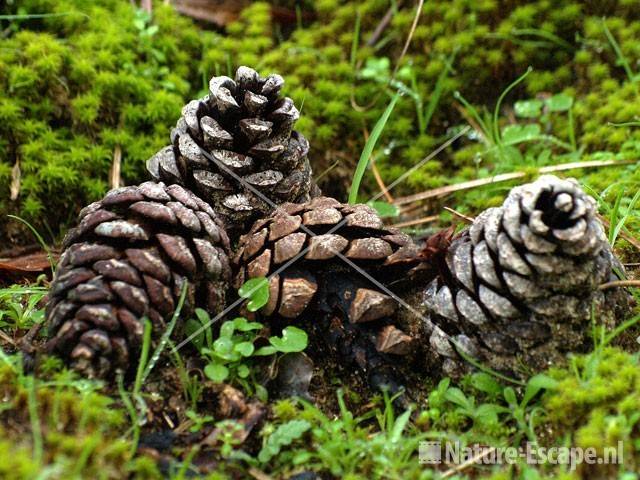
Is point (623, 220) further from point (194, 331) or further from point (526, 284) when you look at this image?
point (194, 331)

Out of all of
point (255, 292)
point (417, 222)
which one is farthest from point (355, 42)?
point (255, 292)

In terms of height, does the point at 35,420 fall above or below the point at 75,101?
below

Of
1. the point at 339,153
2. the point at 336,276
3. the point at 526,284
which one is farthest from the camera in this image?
the point at 339,153

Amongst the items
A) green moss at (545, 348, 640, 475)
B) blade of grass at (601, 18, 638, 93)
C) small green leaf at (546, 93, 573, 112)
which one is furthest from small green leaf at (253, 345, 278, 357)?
blade of grass at (601, 18, 638, 93)

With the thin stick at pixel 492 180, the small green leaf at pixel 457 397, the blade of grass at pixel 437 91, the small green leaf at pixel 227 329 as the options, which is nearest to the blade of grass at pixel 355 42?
the blade of grass at pixel 437 91

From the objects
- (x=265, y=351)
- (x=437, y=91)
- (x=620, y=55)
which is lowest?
(x=265, y=351)

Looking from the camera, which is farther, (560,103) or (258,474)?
(560,103)

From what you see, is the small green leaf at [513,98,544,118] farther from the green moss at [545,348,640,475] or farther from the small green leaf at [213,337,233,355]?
the small green leaf at [213,337,233,355]

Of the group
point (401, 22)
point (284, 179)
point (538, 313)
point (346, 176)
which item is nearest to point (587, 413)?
point (538, 313)
